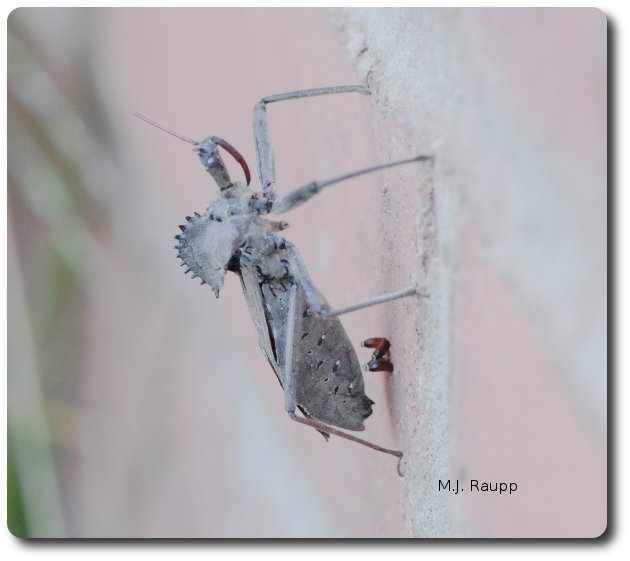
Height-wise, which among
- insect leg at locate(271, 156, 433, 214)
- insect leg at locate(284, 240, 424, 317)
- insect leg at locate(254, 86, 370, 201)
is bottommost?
insect leg at locate(284, 240, 424, 317)

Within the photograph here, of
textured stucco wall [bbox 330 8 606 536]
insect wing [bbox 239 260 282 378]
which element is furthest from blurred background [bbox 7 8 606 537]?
insect wing [bbox 239 260 282 378]

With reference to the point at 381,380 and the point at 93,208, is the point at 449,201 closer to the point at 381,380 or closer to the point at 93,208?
the point at 381,380

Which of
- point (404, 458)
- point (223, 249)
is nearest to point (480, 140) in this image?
point (404, 458)

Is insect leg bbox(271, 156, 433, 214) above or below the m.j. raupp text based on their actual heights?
above

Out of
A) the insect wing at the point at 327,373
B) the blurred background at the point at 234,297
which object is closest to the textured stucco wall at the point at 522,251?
the blurred background at the point at 234,297

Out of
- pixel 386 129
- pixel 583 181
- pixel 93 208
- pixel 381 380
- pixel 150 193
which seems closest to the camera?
pixel 583 181

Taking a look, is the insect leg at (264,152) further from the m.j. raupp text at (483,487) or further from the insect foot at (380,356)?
the m.j. raupp text at (483,487)

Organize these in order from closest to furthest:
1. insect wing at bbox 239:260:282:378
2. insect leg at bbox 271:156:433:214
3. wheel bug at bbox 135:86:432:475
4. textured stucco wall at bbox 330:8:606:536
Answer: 1. textured stucco wall at bbox 330:8:606:536
2. insect leg at bbox 271:156:433:214
3. wheel bug at bbox 135:86:432:475
4. insect wing at bbox 239:260:282:378

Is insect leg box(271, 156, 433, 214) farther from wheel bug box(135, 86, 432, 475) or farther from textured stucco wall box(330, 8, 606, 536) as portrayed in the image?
textured stucco wall box(330, 8, 606, 536)
